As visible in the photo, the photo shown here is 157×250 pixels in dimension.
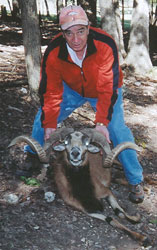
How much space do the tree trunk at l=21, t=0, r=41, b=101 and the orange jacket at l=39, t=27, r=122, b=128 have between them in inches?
83.0

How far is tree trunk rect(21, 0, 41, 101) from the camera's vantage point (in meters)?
6.26

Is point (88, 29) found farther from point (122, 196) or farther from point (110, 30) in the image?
A: point (110, 30)

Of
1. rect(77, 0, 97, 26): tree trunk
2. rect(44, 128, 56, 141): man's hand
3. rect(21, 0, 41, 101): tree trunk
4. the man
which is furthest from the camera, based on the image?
rect(77, 0, 97, 26): tree trunk

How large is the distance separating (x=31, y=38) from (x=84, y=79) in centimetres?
250

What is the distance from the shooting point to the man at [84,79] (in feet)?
13.6

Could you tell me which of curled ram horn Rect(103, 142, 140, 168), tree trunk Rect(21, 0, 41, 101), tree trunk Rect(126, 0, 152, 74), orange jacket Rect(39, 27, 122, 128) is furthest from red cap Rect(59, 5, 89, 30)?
tree trunk Rect(126, 0, 152, 74)

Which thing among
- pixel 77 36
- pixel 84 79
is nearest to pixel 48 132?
pixel 84 79

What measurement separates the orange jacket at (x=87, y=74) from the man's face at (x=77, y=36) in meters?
0.13

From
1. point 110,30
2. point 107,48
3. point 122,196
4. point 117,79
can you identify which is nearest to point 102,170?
point 122,196

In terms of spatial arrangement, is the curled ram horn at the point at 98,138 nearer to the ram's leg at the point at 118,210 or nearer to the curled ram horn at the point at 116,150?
the curled ram horn at the point at 116,150

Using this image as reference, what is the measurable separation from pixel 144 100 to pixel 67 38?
5150 mm

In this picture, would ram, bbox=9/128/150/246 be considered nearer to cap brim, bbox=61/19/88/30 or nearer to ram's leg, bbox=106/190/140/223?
ram's leg, bbox=106/190/140/223

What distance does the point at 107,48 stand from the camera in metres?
4.27

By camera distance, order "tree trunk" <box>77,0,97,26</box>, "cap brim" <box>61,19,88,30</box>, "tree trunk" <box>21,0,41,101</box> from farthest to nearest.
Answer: "tree trunk" <box>77,0,97,26</box>, "tree trunk" <box>21,0,41,101</box>, "cap brim" <box>61,19,88,30</box>
